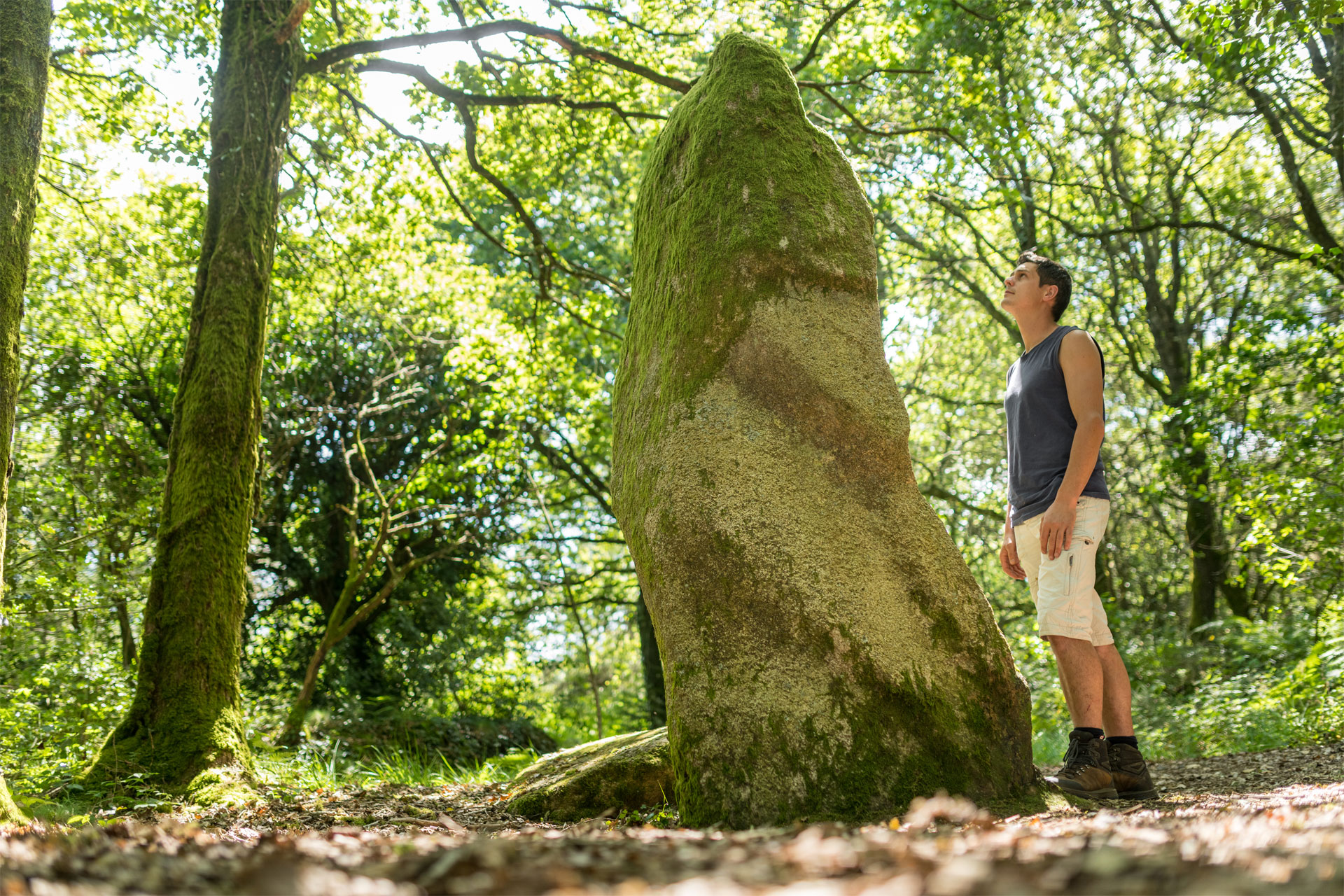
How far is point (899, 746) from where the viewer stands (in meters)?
2.87

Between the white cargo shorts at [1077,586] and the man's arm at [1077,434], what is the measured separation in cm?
5

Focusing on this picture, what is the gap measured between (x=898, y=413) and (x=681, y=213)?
53.6 inches

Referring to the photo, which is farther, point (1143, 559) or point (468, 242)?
point (468, 242)

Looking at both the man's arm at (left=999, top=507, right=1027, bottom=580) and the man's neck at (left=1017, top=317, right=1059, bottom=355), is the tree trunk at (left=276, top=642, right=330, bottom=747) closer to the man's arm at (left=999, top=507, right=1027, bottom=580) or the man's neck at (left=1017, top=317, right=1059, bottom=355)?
the man's arm at (left=999, top=507, right=1027, bottom=580)

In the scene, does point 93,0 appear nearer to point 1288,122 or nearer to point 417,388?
point 417,388

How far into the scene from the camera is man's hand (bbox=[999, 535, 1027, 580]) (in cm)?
411

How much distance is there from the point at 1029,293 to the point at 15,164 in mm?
4557

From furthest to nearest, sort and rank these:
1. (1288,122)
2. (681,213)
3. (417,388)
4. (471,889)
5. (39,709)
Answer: (417,388)
(1288,122)
(39,709)
(681,213)
(471,889)

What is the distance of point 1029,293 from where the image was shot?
394 centimetres

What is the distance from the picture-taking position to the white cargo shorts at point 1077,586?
343cm

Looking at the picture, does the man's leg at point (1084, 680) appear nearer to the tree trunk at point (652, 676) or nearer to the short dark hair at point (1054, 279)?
the short dark hair at point (1054, 279)

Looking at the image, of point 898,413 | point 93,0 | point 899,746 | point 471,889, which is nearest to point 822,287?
point 898,413

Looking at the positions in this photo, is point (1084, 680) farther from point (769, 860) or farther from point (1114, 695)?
point (769, 860)

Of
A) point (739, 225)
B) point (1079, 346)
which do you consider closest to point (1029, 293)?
point (1079, 346)
